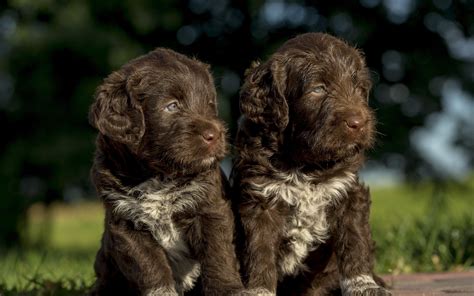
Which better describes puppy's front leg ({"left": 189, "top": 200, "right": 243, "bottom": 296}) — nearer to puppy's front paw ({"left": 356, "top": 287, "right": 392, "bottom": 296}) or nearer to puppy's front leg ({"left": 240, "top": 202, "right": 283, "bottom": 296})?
puppy's front leg ({"left": 240, "top": 202, "right": 283, "bottom": 296})

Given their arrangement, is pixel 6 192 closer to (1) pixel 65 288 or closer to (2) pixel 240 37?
(2) pixel 240 37

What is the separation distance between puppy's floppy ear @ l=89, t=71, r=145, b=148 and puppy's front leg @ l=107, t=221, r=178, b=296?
1.83 feet

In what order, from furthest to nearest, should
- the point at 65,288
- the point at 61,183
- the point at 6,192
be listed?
1. the point at 6,192
2. the point at 61,183
3. the point at 65,288

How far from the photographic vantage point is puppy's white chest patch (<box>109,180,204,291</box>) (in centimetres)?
532

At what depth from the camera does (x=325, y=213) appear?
5.43 metres

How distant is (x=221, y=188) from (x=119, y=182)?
0.65m

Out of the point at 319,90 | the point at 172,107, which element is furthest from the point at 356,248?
the point at 172,107

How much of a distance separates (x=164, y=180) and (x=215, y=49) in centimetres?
714

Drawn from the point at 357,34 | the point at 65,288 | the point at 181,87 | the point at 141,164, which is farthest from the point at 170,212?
the point at 357,34

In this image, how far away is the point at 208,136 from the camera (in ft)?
17.1

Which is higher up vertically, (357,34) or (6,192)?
(357,34)

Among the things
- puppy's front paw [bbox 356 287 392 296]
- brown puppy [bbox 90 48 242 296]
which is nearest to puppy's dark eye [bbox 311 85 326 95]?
brown puppy [bbox 90 48 242 296]

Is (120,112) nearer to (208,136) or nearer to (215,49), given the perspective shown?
(208,136)

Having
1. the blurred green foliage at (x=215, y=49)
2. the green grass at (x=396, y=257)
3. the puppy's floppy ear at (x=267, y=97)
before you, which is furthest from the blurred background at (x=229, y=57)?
the puppy's floppy ear at (x=267, y=97)
